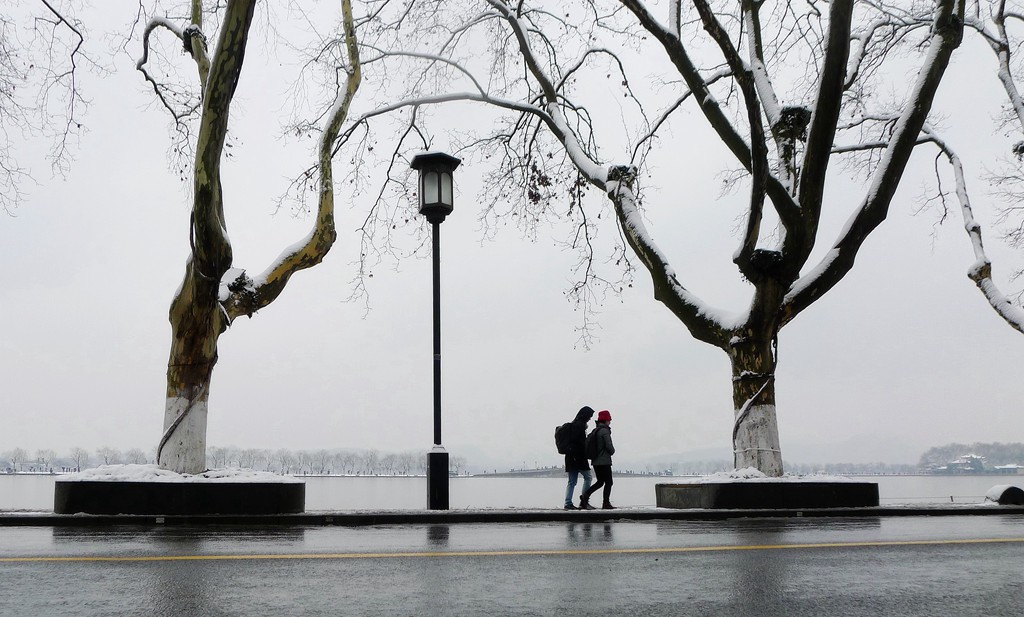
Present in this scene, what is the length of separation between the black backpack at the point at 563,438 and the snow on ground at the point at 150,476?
4.92 metres

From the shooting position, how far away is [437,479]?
1276cm

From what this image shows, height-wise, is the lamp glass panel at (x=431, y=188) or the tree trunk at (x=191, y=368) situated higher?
the lamp glass panel at (x=431, y=188)

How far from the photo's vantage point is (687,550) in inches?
271

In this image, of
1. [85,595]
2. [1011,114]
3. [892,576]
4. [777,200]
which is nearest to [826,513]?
[777,200]

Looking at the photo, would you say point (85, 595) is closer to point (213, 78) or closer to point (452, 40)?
point (213, 78)

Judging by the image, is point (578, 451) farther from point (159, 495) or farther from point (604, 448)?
point (159, 495)

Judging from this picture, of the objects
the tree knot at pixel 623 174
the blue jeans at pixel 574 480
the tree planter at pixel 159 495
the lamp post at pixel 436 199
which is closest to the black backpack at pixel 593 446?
the blue jeans at pixel 574 480

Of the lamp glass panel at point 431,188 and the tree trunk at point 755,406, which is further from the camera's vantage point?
the lamp glass panel at point 431,188

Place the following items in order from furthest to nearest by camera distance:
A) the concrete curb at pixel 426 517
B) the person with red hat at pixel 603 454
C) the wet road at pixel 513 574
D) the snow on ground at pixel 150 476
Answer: the person with red hat at pixel 603 454
the snow on ground at pixel 150 476
the concrete curb at pixel 426 517
the wet road at pixel 513 574

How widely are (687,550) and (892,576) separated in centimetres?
172

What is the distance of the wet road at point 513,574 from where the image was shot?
14.3 ft

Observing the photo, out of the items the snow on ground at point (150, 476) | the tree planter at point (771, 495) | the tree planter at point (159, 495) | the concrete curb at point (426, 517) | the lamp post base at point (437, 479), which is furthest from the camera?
the lamp post base at point (437, 479)

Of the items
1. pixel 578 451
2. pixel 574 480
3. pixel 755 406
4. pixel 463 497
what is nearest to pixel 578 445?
pixel 578 451

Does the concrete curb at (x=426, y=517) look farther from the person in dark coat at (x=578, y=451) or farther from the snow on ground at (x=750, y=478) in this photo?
the person in dark coat at (x=578, y=451)
